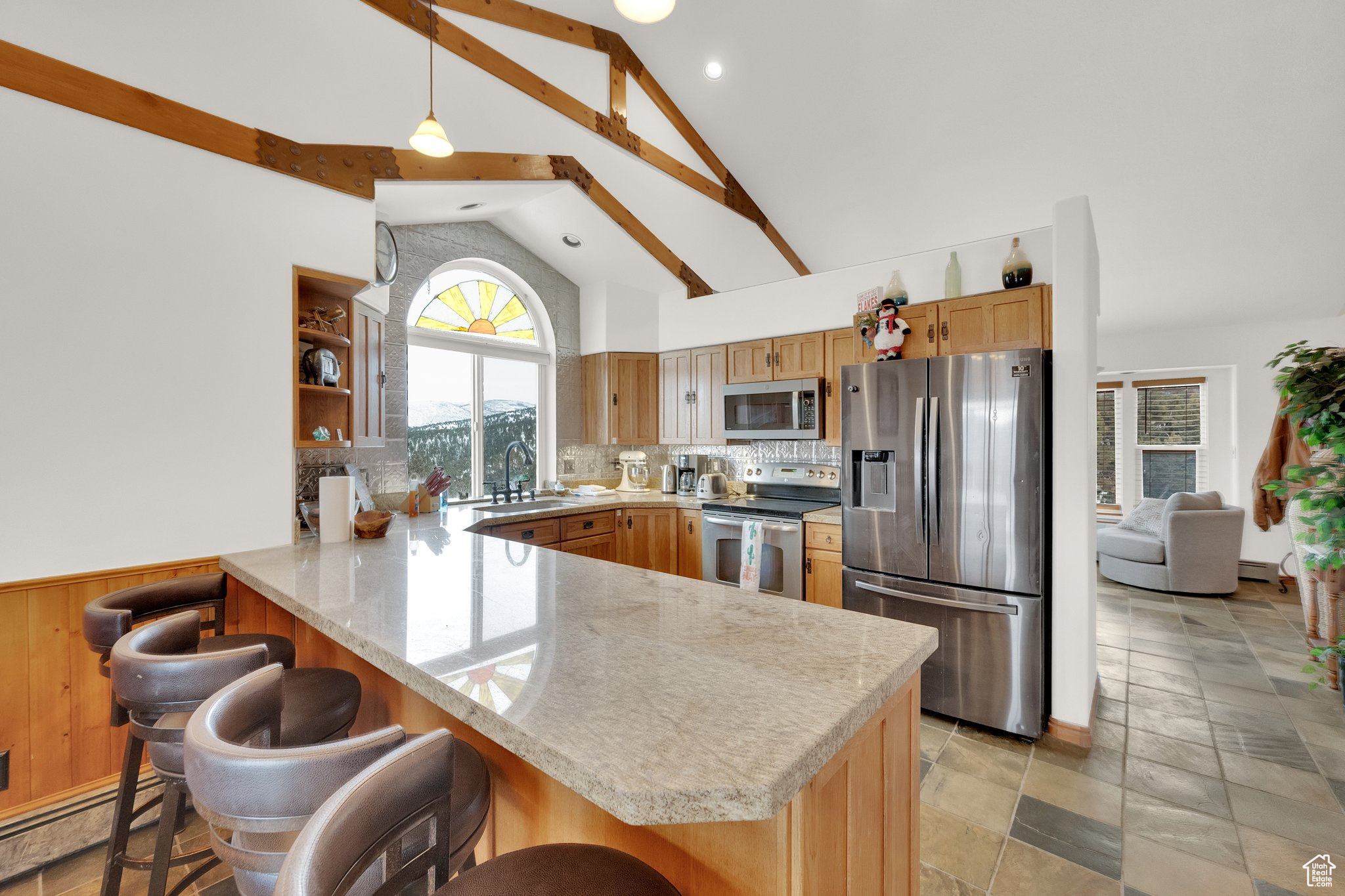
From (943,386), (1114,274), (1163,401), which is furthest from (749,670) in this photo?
(1163,401)

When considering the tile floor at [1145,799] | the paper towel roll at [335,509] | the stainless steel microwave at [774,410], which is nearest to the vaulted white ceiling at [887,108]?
the stainless steel microwave at [774,410]

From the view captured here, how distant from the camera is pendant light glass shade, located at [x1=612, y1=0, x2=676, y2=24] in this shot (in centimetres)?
147

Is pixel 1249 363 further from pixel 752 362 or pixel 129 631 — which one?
pixel 129 631

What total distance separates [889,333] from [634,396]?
7.36 ft

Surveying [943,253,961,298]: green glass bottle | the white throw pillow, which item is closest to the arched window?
[943,253,961,298]: green glass bottle

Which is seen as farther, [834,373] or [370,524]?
[834,373]

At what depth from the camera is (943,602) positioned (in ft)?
8.92

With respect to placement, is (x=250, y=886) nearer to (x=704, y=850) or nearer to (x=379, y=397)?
(x=704, y=850)

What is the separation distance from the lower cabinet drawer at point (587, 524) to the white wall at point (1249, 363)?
228 inches

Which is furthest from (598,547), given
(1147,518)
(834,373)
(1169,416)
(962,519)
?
(1169,416)

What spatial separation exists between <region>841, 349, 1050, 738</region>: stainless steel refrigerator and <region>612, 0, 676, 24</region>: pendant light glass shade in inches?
78.3

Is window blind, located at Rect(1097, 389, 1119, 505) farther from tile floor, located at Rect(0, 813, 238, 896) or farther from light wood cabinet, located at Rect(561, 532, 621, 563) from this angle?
tile floor, located at Rect(0, 813, 238, 896)

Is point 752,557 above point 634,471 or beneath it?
beneath

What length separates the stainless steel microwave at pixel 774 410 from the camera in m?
3.82
